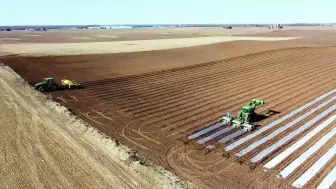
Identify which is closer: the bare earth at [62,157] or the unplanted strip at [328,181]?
the bare earth at [62,157]

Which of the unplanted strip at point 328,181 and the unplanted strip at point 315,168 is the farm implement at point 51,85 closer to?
the unplanted strip at point 315,168

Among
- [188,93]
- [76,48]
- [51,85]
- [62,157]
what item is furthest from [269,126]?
[76,48]

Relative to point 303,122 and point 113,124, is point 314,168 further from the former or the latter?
point 113,124

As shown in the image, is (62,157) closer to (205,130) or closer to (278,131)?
(205,130)

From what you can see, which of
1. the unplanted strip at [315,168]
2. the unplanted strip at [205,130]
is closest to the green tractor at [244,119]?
the unplanted strip at [205,130]

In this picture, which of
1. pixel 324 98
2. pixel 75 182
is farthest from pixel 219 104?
pixel 75 182
